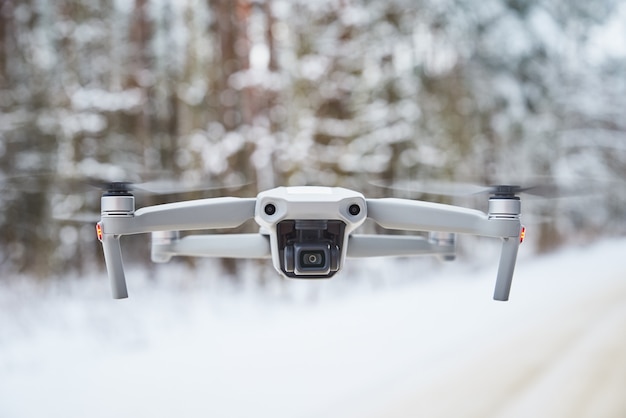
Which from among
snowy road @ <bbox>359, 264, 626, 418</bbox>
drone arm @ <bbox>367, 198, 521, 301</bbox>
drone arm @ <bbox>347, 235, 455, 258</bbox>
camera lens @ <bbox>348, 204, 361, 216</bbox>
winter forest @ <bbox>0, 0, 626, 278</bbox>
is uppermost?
winter forest @ <bbox>0, 0, 626, 278</bbox>

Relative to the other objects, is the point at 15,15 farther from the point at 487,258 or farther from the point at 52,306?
the point at 487,258

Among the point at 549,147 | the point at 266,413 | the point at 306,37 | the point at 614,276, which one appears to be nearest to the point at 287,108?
the point at 306,37

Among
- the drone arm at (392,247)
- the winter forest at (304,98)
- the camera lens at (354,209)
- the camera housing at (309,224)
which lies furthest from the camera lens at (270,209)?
the winter forest at (304,98)

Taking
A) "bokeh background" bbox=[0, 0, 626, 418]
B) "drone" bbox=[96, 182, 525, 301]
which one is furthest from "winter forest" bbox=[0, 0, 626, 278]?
"drone" bbox=[96, 182, 525, 301]

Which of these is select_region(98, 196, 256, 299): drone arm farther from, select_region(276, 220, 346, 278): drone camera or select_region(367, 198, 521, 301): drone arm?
select_region(367, 198, 521, 301): drone arm

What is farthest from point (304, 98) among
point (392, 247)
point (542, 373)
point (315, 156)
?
point (542, 373)

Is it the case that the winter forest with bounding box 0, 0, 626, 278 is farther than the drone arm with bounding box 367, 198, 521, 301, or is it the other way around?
the winter forest with bounding box 0, 0, 626, 278
